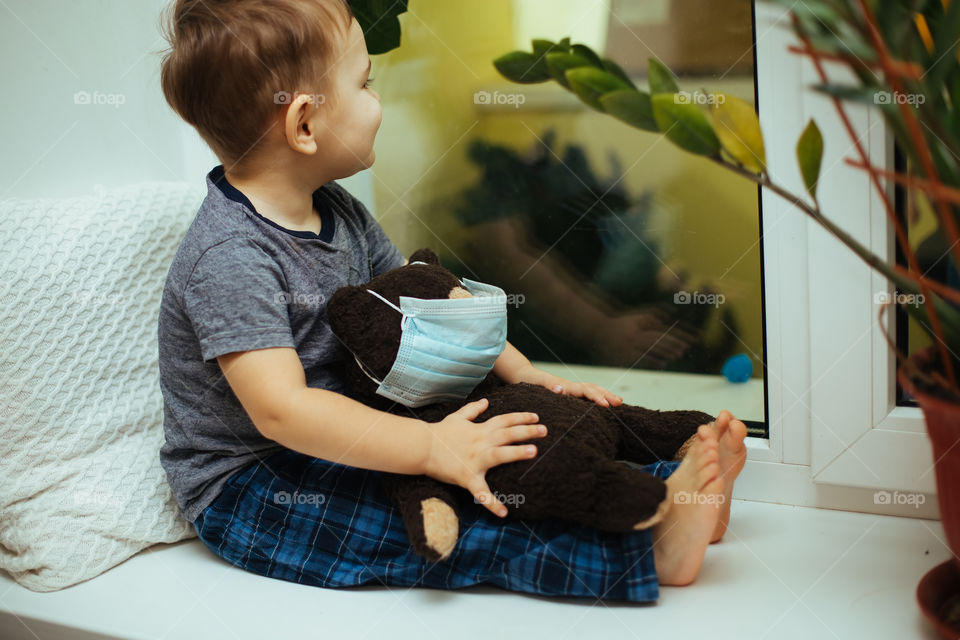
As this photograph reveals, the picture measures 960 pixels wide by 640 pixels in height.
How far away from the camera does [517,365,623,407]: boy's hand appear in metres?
1.00

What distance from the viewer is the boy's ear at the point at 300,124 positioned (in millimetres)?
913

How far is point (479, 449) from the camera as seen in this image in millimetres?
857

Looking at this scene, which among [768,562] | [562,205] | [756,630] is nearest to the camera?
[756,630]

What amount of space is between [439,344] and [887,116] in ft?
1.60

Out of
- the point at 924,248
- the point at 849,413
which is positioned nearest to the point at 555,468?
the point at 849,413

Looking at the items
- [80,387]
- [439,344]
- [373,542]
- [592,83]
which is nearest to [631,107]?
[592,83]

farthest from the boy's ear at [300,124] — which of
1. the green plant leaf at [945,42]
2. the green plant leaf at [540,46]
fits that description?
the green plant leaf at [945,42]

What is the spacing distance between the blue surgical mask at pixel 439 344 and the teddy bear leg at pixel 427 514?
100 mm

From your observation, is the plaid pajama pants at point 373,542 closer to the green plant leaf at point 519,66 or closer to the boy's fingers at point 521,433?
the boy's fingers at point 521,433

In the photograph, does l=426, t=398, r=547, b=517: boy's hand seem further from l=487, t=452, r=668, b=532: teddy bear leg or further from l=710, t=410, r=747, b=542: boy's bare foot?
l=710, t=410, r=747, b=542: boy's bare foot

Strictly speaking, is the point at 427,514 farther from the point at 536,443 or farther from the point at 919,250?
the point at 919,250

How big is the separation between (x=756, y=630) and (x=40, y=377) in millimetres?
872

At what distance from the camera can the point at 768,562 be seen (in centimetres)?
92

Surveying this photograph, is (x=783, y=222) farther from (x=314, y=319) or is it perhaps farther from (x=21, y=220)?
(x=21, y=220)
